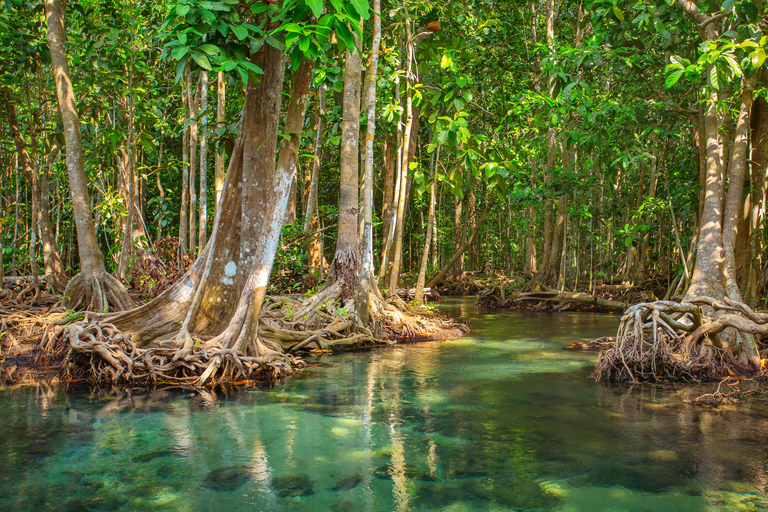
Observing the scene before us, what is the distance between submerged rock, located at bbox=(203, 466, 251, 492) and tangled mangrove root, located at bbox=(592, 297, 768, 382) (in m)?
4.60

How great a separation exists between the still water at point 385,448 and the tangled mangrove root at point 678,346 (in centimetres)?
46

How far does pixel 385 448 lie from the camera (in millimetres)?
4484

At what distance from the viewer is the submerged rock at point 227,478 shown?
147 inches

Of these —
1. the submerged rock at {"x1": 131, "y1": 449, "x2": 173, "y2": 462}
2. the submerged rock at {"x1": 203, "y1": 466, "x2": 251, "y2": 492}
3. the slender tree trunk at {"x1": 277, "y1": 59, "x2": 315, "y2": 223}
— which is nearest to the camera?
the submerged rock at {"x1": 203, "y1": 466, "x2": 251, "y2": 492}

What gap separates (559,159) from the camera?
2169 centimetres

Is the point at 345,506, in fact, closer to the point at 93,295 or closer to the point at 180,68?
the point at 180,68

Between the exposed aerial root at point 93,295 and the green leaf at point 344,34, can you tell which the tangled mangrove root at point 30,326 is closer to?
the exposed aerial root at point 93,295

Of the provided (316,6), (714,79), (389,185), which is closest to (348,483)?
(316,6)

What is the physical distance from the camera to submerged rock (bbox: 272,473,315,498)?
366 cm

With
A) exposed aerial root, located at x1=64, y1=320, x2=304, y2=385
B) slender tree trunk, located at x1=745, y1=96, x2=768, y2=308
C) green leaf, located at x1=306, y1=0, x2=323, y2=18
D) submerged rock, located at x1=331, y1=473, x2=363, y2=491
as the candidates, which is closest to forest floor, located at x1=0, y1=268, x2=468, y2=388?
exposed aerial root, located at x1=64, y1=320, x2=304, y2=385

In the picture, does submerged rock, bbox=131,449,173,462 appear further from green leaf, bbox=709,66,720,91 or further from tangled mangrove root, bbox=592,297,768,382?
green leaf, bbox=709,66,720,91

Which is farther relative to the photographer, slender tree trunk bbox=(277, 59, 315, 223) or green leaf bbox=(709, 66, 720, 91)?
slender tree trunk bbox=(277, 59, 315, 223)

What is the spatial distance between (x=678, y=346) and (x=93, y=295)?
803 cm

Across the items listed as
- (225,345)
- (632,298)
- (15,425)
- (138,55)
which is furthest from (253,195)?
(632,298)
